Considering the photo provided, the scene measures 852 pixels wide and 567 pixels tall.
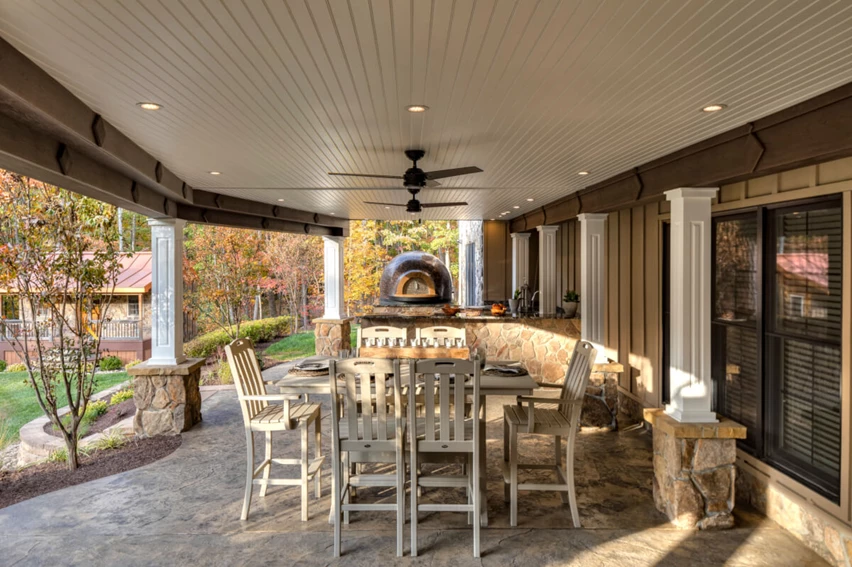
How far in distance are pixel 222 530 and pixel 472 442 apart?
1866 mm

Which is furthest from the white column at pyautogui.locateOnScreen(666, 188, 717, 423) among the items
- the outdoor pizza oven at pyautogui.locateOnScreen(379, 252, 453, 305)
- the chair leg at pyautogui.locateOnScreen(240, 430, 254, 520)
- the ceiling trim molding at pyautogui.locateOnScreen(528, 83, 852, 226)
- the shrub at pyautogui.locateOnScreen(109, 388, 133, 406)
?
the outdoor pizza oven at pyautogui.locateOnScreen(379, 252, 453, 305)

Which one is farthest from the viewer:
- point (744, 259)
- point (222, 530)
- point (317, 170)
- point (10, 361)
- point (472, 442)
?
point (10, 361)

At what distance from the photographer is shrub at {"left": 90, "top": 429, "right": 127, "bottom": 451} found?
545 cm

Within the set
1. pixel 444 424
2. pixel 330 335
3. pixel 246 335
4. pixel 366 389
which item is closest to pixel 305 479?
pixel 366 389

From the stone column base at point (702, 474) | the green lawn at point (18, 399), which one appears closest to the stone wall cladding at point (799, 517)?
the stone column base at point (702, 474)

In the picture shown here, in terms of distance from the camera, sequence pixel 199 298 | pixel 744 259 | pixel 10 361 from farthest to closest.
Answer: pixel 10 361 → pixel 199 298 → pixel 744 259

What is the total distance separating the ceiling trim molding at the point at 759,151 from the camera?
2758mm

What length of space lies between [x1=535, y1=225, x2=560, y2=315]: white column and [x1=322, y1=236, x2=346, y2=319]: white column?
400 cm

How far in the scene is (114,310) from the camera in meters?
13.1

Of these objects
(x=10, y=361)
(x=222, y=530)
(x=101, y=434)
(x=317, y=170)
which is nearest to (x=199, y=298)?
(x=10, y=361)

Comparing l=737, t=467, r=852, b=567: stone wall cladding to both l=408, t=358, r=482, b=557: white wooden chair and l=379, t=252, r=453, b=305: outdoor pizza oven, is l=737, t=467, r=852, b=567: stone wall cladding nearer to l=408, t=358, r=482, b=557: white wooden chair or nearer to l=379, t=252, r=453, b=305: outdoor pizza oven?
l=408, t=358, r=482, b=557: white wooden chair

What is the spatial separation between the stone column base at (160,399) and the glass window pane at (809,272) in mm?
5674

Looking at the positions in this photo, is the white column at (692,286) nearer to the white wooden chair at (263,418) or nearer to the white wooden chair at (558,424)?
the white wooden chair at (558,424)

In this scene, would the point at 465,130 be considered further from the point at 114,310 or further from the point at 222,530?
the point at 114,310
